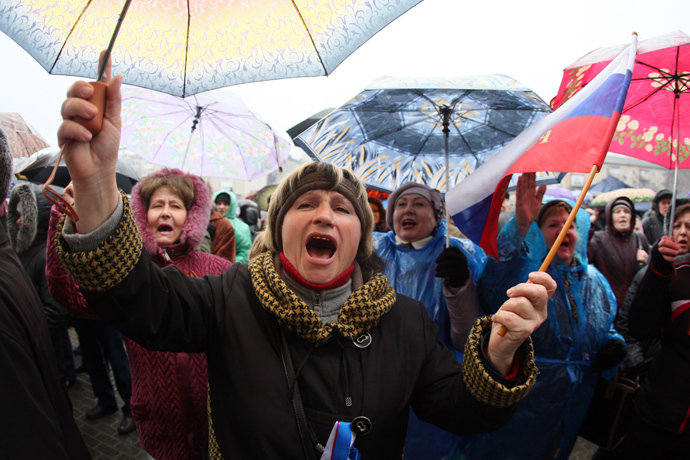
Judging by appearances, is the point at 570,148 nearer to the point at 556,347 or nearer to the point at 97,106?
the point at 556,347

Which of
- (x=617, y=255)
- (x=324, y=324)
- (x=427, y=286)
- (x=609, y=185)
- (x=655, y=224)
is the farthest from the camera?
(x=609, y=185)

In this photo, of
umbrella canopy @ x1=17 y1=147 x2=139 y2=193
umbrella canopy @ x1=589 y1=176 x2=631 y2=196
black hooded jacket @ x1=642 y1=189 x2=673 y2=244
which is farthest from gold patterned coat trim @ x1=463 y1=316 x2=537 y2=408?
umbrella canopy @ x1=589 y1=176 x2=631 y2=196

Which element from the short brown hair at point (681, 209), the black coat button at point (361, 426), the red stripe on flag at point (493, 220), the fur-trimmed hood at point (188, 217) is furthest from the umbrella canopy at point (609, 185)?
the black coat button at point (361, 426)

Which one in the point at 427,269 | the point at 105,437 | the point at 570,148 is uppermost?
the point at 570,148

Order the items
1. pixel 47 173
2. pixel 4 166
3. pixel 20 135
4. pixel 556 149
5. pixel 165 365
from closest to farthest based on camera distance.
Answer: pixel 4 166, pixel 556 149, pixel 165 365, pixel 20 135, pixel 47 173

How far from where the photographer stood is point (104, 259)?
0.91 metres

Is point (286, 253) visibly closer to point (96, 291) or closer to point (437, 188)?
point (96, 291)

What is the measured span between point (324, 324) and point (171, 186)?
1538 mm

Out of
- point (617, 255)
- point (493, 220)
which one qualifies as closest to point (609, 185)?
point (617, 255)

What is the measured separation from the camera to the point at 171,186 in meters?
2.33

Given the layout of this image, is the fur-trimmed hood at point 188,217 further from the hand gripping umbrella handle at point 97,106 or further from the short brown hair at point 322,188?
the hand gripping umbrella handle at point 97,106

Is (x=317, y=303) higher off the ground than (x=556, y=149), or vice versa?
(x=556, y=149)

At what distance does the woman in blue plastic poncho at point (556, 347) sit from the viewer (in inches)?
83.4

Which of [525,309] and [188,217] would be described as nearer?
[525,309]
